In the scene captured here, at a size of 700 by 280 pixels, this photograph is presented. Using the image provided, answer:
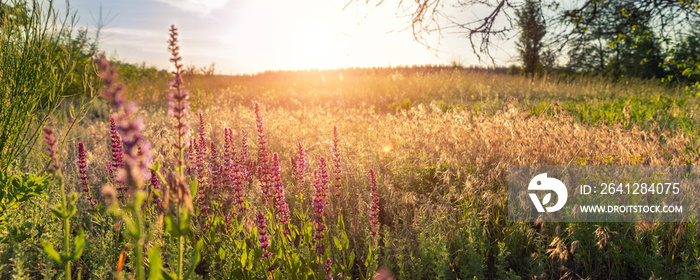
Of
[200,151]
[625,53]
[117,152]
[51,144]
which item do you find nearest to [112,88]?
[51,144]

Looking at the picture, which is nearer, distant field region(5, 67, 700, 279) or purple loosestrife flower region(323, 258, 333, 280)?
purple loosestrife flower region(323, 258, 333, 280)

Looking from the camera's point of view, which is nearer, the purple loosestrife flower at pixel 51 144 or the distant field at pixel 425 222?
the purple loosestrife flower at pixel 51 144

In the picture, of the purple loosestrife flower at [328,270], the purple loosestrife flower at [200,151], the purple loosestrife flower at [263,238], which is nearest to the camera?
the purple loosestrife flower at [263,238]

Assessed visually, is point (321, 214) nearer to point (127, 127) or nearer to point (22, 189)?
point (127, 127)

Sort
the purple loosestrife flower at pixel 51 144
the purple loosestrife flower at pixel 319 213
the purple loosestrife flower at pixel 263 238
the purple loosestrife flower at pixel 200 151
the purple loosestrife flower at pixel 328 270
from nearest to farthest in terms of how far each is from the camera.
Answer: the purple loosestrife flower at pixel 51 144, the purple loosestrife flower at pixel 263 238, the purple loosestrife flower at pixel 328 270, the purple loosestrife flower at pixel 319 213, the purple loosestrife flower at pixel 200 151

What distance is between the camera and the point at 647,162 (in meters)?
3.54

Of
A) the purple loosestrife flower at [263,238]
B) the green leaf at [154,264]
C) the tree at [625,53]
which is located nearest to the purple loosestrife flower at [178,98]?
the green leaf at [154,264]

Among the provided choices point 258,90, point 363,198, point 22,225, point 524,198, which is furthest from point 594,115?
point 258,90

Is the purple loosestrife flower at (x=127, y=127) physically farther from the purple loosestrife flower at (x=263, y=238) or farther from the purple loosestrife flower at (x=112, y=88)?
the purple loosestrife flower at (x=263, y=238)

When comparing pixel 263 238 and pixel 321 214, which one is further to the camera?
pixel 321 214

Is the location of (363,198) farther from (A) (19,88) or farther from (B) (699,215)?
(A) (19,88)

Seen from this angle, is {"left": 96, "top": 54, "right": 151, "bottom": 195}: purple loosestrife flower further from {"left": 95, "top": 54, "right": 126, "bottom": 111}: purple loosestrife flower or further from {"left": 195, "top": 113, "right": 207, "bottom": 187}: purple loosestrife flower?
{"left": 195, "top": 113, "right": 207, "bottom": 187}: purple loosestrife flower

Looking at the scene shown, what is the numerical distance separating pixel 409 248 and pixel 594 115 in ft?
19.6

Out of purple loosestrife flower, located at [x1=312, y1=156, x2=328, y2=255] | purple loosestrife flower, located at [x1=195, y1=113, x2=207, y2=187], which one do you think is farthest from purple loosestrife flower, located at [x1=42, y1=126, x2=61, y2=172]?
purple loosestrife flower, located at [x1=195, y1=113, x2=207, y2=187]
